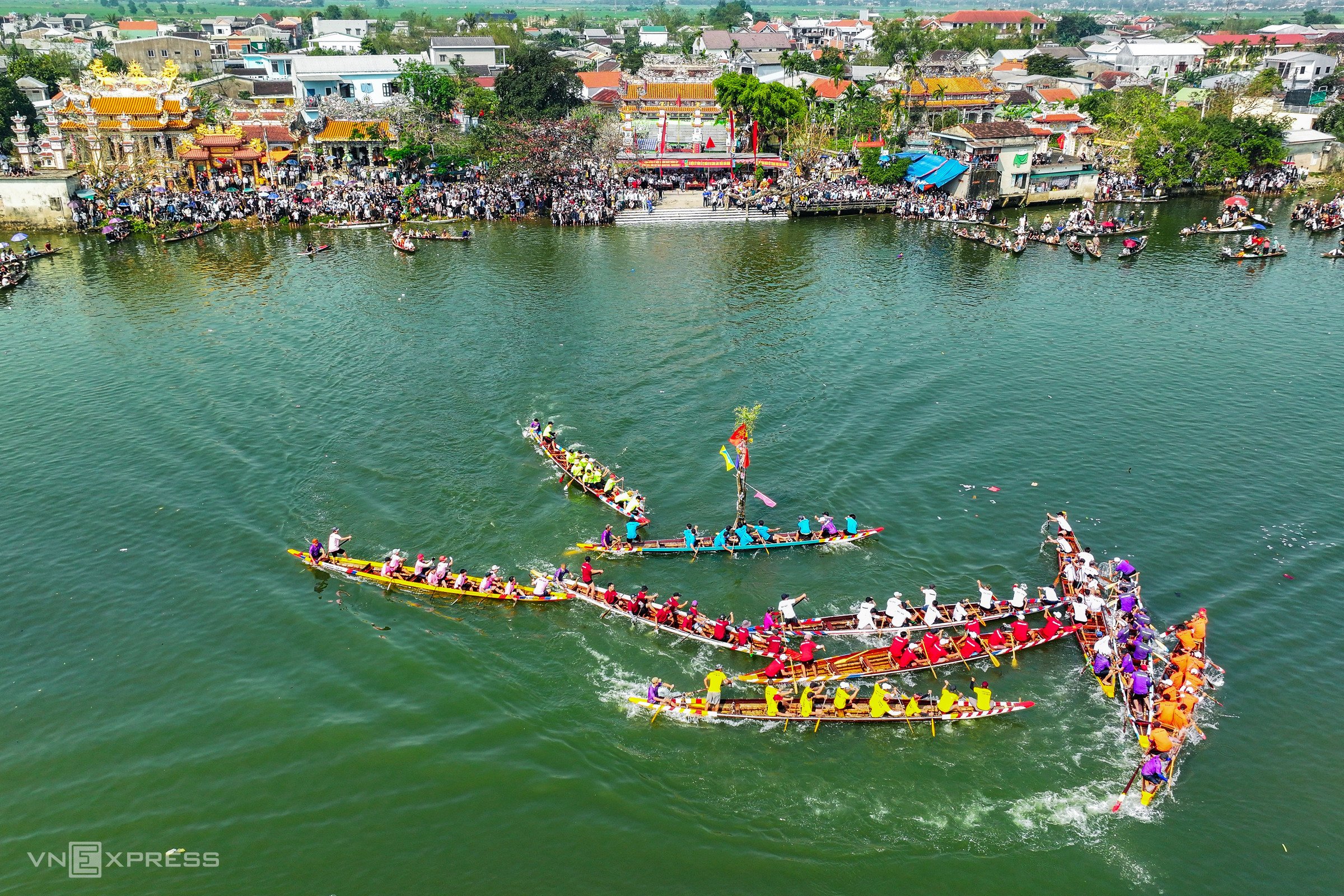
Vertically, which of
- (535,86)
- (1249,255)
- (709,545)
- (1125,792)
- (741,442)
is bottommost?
(1125,792)

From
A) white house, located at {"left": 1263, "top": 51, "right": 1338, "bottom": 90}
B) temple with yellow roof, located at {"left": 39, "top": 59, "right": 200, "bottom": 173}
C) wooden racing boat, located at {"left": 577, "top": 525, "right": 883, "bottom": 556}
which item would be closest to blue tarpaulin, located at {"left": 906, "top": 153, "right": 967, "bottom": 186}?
wooden racing boat, located at {"left": 577, "top": 525, "right": 883, "bottom": 556}

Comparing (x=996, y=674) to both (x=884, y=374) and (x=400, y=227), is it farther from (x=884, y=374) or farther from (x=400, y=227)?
(x=400, y=227)

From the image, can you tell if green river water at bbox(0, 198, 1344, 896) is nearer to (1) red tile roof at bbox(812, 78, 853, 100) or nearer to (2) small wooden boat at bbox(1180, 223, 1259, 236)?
(2) small wooden boat at bbox(1180, 223, 1259, 236)

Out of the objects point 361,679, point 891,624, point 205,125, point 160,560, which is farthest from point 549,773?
point 205,125

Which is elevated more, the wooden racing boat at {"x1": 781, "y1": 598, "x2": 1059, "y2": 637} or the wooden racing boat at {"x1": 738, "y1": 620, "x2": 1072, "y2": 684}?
the wooden racing boat at {"x1": 781, "y1": 598, "x2": 1059, "y2": 637}

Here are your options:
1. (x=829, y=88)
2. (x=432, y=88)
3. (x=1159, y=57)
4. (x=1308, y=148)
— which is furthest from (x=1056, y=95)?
(x=432, y=88)

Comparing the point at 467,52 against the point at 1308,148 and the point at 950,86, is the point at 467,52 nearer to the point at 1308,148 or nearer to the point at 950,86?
the point at 950,86
